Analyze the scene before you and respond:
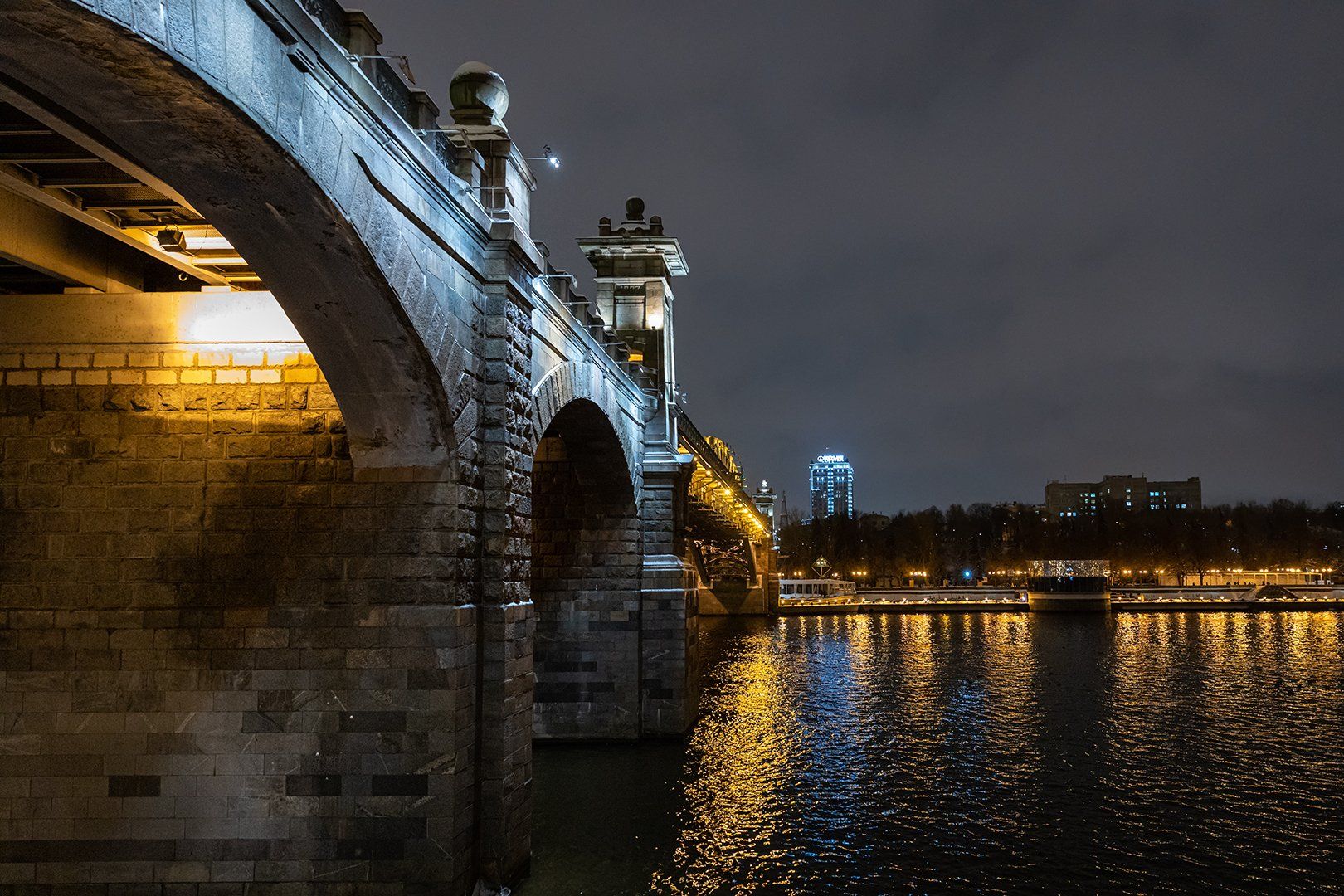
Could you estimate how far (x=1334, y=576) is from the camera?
434ft

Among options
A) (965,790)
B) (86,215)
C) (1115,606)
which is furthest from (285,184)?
(1115,606)

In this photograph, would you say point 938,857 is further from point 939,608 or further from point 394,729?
point 939,608

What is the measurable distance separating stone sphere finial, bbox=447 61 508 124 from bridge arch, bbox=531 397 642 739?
→ 10918 millimetres

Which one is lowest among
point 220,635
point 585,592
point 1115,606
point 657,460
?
point 1115,606

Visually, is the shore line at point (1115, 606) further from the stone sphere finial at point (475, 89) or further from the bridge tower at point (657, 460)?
the stone sphere finial at point (475, 89)

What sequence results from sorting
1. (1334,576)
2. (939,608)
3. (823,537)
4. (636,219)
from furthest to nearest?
1. (823,537)
2. (1334,576)
3. (939,608)
4. (636,219)

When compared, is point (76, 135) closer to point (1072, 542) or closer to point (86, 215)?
point (86, 215)

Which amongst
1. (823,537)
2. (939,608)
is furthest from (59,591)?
(823,537)

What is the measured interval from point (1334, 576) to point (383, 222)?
151m

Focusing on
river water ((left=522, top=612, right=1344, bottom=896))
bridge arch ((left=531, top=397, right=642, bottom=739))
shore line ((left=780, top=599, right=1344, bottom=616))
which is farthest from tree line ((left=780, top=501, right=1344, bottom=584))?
bridge arch ((left=531, top=397, right=642, bottom=739))

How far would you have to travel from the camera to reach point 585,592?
25.9 m

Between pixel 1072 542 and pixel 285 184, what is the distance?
146557mm

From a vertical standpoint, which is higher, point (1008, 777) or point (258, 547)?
point (258, 547)

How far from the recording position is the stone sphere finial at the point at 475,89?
48.3 feet
